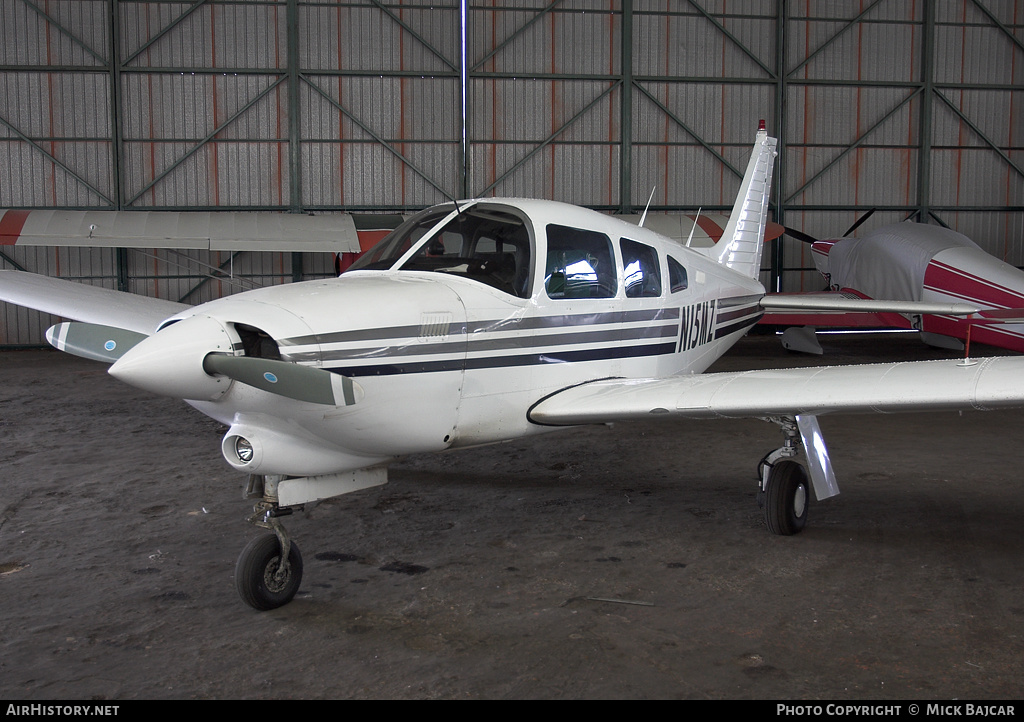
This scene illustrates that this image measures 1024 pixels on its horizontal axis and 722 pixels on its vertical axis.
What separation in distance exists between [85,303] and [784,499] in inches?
213

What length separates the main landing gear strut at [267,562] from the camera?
3820 mm

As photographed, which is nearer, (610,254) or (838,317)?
(610,254)

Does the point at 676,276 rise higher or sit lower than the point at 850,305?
higher

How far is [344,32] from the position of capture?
15.8m

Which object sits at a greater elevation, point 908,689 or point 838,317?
point 838,317

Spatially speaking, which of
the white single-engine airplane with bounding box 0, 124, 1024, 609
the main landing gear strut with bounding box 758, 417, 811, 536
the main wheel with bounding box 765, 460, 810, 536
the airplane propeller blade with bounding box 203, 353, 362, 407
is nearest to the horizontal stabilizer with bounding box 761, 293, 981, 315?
the white single-engine airplane with bounding box 0, 124, 1024, 609

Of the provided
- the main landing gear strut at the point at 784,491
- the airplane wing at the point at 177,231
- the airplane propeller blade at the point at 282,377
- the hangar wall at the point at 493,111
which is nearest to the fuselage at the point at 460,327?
the airplane propeller blade at the point at 282,377

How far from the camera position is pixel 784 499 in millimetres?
4902

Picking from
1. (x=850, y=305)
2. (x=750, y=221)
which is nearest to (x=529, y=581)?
(x=850, y=305)

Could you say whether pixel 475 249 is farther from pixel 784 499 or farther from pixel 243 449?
pixel 784 499

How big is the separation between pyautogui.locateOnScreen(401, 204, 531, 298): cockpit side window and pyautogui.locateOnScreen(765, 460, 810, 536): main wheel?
1.82 meters

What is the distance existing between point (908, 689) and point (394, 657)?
1.94 metres
